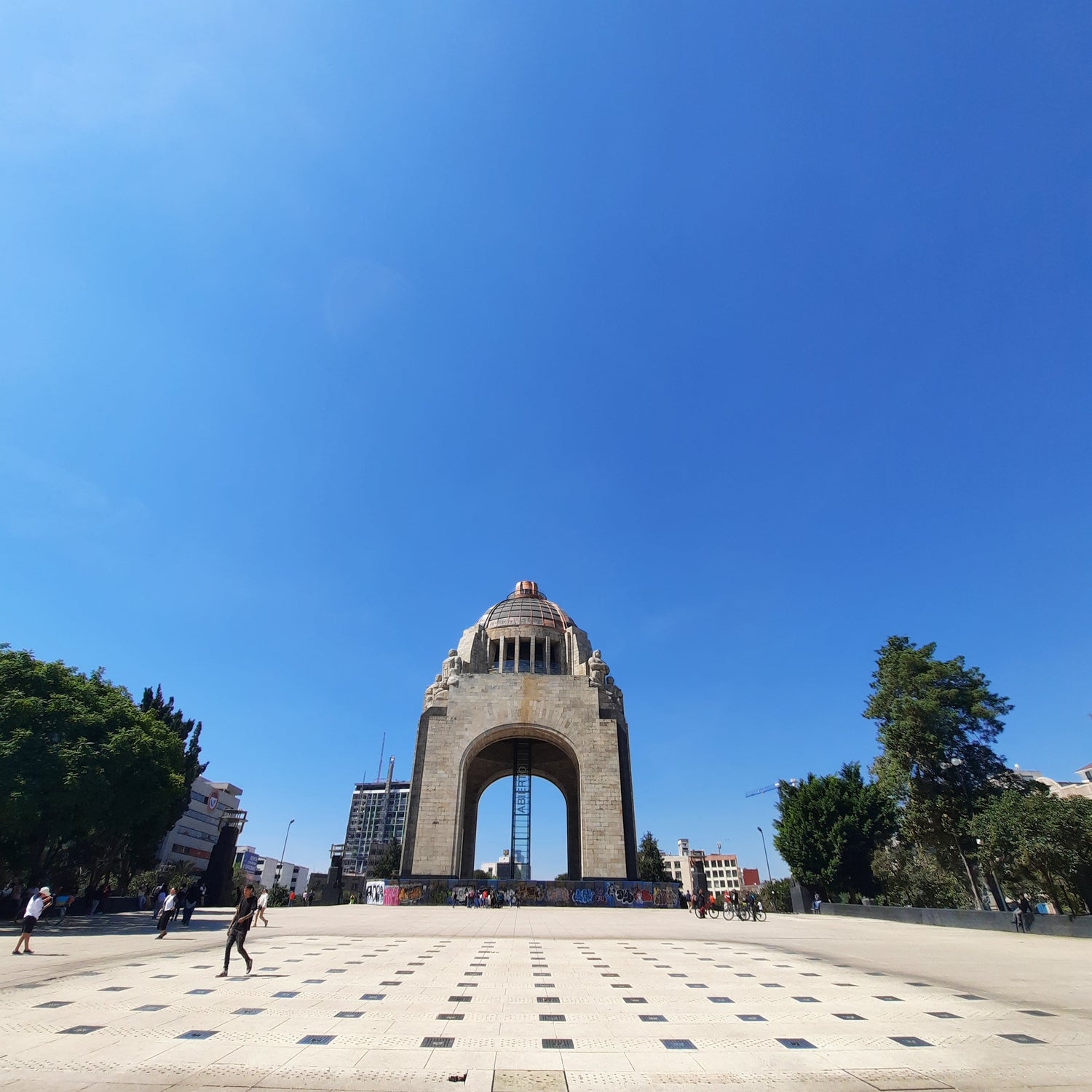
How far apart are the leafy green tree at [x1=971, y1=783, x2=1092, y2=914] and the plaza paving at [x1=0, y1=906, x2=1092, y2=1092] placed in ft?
25.2

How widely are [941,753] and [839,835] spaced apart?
946 centimetres

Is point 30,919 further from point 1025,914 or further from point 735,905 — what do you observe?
point 1025,914

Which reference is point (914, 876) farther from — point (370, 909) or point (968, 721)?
point (370, 909)

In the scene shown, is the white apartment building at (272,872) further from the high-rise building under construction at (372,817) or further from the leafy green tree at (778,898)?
the leafy green tree at (778,898)

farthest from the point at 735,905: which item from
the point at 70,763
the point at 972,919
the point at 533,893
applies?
the point at 70,763

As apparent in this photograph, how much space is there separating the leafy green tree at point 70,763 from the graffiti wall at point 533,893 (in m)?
13.1

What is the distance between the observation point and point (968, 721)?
25047 millimetres

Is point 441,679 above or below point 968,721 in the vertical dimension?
above

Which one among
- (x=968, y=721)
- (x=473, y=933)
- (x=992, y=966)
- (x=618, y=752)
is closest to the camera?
(x=992, y=966)

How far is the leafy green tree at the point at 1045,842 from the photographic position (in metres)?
19.1

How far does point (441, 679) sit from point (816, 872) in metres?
24.0

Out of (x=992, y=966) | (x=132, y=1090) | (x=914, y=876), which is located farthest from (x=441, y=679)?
(x=914, y=876)

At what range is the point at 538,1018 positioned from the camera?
6996 mm

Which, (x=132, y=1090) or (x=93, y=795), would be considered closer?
A: (x=132, y=1090)
